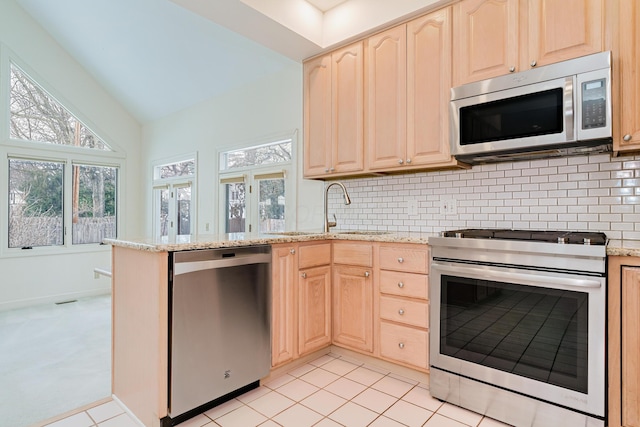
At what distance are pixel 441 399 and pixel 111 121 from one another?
19.8 feet

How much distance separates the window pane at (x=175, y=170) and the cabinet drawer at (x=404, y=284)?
374 centimetres

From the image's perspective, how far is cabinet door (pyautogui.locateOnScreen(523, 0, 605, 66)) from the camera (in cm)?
188

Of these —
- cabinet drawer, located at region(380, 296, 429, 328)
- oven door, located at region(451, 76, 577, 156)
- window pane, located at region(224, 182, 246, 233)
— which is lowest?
cabinet drawer, located at region(380, 296, 429, 328)

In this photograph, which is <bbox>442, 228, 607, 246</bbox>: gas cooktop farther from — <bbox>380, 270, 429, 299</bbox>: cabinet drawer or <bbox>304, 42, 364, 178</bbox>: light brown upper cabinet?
<bbox>304, 42, 364, 178</bbox>: light brown upper cabinet

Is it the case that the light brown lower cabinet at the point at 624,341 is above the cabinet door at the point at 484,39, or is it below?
below

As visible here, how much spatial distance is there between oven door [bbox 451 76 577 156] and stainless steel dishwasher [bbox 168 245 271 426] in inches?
59.6

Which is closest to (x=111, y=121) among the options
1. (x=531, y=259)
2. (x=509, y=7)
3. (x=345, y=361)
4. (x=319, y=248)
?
(x=319, y=248)

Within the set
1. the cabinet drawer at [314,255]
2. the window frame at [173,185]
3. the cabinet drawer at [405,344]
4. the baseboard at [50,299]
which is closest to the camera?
the cabinet drawer at [405,344]

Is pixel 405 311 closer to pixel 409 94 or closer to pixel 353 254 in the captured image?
pixel 353 254

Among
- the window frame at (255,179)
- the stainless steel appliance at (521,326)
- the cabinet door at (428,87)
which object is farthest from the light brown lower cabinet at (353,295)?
the window frame at (255,179)

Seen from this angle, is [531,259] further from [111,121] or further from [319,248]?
[111,121]

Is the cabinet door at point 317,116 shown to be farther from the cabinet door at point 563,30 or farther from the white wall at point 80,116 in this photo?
the white wall at point 80,116

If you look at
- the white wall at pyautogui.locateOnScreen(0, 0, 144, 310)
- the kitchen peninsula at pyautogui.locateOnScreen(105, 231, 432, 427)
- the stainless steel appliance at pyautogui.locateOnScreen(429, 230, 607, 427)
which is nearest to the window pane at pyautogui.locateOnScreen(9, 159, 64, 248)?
the white wall at pyautogui.locateOnScreen(0, 0, 144, 310)

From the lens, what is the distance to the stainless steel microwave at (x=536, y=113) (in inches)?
72.3
